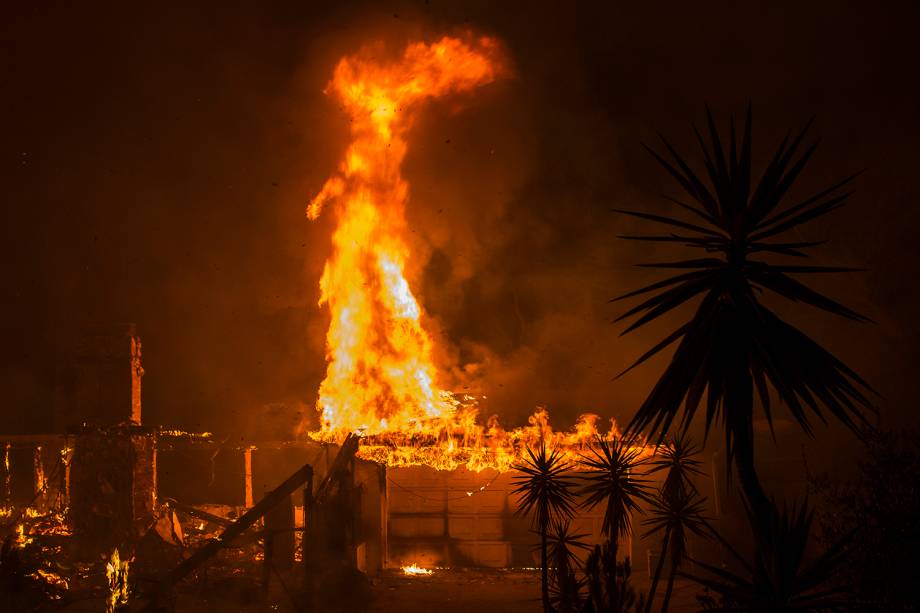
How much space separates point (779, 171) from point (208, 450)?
31563 millimetres

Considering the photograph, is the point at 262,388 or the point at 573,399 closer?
the point at 573,399

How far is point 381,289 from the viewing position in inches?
1136

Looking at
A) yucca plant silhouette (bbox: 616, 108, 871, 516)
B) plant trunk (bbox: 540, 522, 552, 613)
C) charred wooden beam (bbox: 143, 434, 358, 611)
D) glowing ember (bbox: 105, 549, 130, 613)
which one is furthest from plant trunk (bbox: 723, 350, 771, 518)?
glowing ember (bbox: 105, 549, 130, 613)

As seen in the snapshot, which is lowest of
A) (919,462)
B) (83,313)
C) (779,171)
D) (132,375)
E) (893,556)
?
(893,556)

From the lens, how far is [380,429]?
23422mm

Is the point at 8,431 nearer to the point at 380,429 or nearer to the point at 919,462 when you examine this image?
the point at 380,429

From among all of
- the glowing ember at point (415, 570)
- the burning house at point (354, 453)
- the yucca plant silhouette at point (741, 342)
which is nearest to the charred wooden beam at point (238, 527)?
the burning house at point (354, 453)

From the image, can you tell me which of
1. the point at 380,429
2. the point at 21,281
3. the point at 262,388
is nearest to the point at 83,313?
Result: the point at 21,281

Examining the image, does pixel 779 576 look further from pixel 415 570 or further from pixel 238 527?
pixel 415 570

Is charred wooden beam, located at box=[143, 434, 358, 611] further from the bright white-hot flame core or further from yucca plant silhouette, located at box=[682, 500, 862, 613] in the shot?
yucca plant silhouette, located at box=[682, 500, 862, 613]

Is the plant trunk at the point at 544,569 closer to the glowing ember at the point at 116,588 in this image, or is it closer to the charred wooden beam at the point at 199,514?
the glowing ember at the point at 116,588

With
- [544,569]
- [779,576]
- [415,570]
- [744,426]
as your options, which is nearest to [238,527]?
[544,569]

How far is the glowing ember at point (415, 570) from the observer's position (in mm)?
23875

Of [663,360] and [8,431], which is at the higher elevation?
[663,360]
